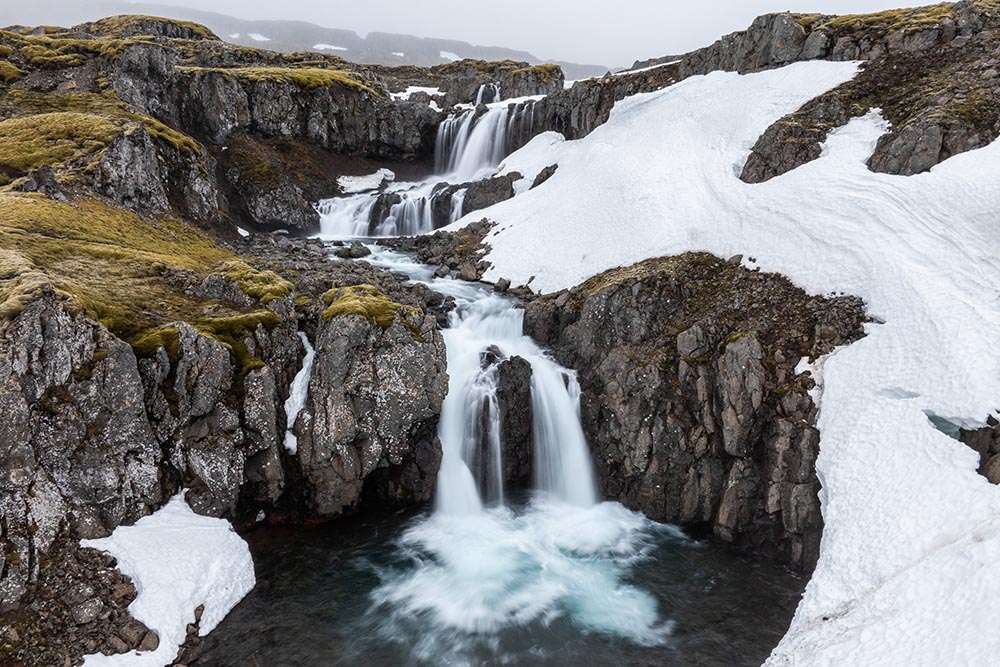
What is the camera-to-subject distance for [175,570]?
15195 millimetres

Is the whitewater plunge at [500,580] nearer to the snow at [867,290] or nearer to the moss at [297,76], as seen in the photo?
the snow at [867,290]

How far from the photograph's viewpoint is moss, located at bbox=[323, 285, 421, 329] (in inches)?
806

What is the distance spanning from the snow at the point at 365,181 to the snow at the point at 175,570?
4390cm

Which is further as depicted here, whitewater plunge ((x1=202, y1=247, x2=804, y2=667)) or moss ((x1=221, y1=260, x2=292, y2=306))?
moss ((x1=221, y1=260, x2=292, y2=306))

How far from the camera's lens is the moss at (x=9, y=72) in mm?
39219

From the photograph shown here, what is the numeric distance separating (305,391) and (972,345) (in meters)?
23.4

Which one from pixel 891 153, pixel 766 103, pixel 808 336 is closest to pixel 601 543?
pixel 808 336

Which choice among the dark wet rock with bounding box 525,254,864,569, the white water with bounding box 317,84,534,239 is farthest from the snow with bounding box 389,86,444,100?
the dark wet rock with bounding box 525,254,864,569

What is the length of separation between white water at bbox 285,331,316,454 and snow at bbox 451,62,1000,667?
15289mm

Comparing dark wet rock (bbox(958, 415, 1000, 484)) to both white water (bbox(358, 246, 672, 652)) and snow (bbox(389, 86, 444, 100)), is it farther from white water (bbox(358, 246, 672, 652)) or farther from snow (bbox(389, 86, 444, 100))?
snow (bbox(389, 86, 444, 100))

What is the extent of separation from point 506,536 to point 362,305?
10771 millimetres

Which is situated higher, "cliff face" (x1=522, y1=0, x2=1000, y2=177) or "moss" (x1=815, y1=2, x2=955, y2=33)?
"moss" (x1=815, y1=2, x2=955, y2=33)

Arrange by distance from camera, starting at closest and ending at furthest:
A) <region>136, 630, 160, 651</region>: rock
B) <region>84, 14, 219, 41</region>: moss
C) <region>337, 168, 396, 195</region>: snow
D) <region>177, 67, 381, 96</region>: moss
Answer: <region>136, 630, 160, 651</region>: rock → <region>177, 67, 381, 96</region>: moss → <region>337, 168, 396, 195</region>: snow → <region>84, 14, 219, 41</region>: moss

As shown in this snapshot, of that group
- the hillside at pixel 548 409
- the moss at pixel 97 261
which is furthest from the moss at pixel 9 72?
the moss at pixel 97 261
